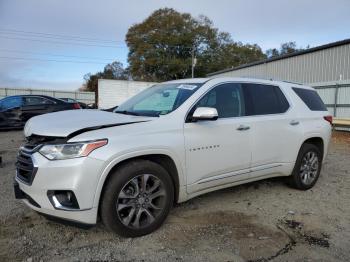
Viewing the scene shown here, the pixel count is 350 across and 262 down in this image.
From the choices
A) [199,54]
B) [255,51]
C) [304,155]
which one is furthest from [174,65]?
[304,155]

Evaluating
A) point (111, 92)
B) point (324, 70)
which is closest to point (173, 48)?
point (111, 92)

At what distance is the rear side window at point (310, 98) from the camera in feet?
18.7

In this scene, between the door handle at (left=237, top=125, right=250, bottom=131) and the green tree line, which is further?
the green tree line

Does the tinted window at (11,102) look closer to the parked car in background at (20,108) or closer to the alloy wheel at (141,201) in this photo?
the parked car in background at (20,108)

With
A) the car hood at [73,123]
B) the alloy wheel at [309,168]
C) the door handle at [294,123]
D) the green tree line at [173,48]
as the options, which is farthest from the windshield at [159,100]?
the green tree line at [173,48]

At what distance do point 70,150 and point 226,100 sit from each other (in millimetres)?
2173

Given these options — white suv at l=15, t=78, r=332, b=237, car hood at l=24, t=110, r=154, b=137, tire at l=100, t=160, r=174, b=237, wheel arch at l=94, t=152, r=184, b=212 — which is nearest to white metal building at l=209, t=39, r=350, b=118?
white suv at l=15, t=78, r=332, b=237

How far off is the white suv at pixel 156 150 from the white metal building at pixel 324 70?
11220 mm

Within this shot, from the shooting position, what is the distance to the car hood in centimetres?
340

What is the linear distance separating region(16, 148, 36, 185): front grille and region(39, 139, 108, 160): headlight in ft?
0.79

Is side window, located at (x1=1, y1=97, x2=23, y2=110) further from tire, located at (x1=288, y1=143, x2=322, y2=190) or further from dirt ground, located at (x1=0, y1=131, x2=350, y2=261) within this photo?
tire, located at (x1=288, y1=143, x2=322, y2=190)

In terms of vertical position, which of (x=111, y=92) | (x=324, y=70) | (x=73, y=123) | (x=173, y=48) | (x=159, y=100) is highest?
(x=173, y=48)

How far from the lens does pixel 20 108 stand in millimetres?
13039

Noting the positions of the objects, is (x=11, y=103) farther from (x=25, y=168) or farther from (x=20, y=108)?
(x=25, y=168)
